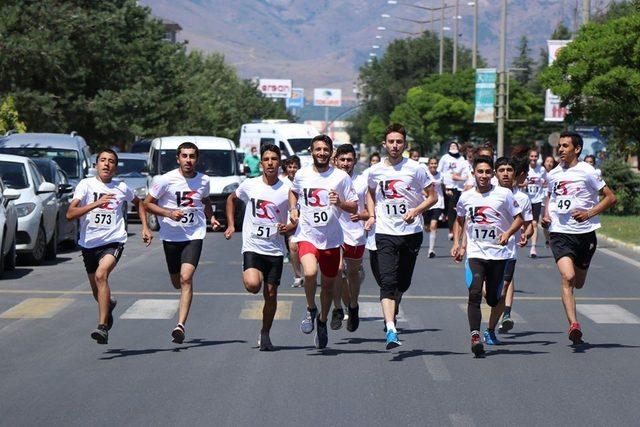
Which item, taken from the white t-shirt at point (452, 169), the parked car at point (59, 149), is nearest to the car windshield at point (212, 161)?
the parked car at point (59, 149)

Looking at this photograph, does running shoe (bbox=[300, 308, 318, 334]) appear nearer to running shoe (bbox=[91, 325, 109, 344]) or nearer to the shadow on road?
the shadow on road

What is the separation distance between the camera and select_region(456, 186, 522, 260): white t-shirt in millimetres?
12289

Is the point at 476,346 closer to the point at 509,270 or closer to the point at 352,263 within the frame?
the point at 509,270

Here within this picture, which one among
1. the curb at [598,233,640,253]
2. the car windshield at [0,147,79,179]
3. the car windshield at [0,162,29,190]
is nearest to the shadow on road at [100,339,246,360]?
the car windshield at [0,162,29,190]

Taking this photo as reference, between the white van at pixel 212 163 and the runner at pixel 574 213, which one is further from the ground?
the runner at pixel 574 213

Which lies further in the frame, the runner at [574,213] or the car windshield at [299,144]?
the car windshield at [299,144]

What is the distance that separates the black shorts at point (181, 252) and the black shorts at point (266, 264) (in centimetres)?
59

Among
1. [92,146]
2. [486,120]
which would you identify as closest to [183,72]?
[92,146]

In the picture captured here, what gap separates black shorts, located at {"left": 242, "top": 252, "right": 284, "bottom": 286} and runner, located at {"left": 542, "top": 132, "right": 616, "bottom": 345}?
2.68 metres

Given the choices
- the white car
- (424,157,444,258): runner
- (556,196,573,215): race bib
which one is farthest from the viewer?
(424,157,444,258): runner

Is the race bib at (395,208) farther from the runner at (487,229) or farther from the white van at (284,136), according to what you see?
the white van at (284,136)

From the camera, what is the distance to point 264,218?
12.1m

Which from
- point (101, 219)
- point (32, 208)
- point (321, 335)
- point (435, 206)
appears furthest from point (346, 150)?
point (435, 206)

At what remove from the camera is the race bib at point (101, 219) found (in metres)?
12.5
